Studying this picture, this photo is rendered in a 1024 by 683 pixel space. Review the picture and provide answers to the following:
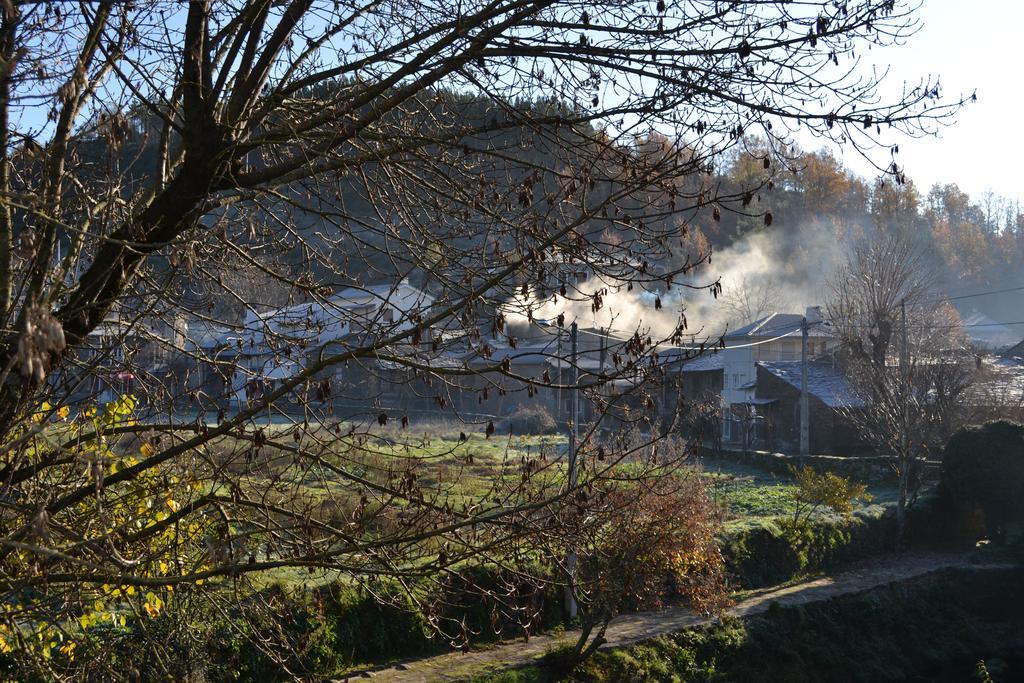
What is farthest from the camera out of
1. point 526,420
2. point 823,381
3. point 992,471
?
point 526,420

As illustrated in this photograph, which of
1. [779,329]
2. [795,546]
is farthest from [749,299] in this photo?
[795,546]

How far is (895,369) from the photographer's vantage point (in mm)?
28375

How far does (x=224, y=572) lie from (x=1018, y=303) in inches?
3436

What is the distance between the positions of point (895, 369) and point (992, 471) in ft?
19.4

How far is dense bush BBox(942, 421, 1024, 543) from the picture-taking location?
886 inches

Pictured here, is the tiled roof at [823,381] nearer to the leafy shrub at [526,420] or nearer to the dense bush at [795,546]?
the leafy shrub at [526,420]

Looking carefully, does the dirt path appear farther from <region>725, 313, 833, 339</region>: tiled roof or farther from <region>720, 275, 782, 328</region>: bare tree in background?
<region>720, 275, 782, 328</region>: bare tree in background

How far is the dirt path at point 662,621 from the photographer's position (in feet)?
41.7

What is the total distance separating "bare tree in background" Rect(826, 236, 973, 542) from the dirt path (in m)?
1.98

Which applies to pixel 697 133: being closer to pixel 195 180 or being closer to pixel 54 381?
pixel 195 180

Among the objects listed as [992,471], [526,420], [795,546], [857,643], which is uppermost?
[526,420]

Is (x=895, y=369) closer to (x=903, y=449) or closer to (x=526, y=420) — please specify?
(x=903, y=449)

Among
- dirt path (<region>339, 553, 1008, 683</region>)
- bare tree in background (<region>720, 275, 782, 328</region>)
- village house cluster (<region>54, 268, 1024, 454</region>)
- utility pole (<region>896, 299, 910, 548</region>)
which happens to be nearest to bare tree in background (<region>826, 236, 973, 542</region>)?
utility pole (<region>896, 299, 910, 548</region>)

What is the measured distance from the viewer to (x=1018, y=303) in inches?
3147
